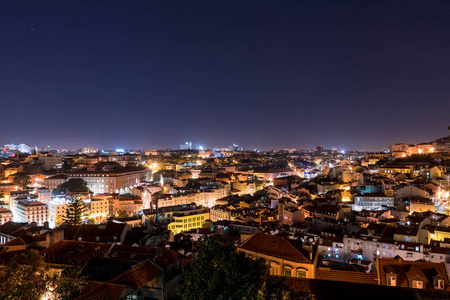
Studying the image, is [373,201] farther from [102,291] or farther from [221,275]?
[102,291]

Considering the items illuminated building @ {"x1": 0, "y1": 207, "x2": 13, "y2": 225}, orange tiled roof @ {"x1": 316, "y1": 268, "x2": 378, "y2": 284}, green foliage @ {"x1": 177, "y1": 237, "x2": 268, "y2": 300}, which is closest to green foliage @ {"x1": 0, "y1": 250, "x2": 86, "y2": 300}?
green foliage @ {"x1": 177, "y1": 237, "x2": 268, "y2": 300}

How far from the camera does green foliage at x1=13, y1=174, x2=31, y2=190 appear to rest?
227 feet

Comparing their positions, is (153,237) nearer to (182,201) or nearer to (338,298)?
(338,298)

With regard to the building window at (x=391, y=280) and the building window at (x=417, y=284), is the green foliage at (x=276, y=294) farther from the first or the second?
the building window at (x=417, y=284)

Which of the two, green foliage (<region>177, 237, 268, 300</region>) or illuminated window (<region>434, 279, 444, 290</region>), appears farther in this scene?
illuminated window (<region>434, 279, 444, 290</region>)

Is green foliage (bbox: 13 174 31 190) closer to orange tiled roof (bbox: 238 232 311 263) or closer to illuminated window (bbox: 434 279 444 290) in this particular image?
orange tiled roof (bbox: 238 232 311 263)

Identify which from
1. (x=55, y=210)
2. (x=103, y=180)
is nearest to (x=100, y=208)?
(x=55, y=210)

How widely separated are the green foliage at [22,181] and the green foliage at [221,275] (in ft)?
248

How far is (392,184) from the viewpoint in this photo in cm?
4297

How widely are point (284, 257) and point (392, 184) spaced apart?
119 ft

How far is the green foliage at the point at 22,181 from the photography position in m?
69.2

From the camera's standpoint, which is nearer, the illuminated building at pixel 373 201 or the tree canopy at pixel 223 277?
the tree canopy at pixel 223 277

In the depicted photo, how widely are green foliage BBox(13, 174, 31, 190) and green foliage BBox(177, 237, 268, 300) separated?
75.5 metres

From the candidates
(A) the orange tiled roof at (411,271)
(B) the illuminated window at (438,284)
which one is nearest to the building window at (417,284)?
(A) the orange tiled roof at (411,271)
